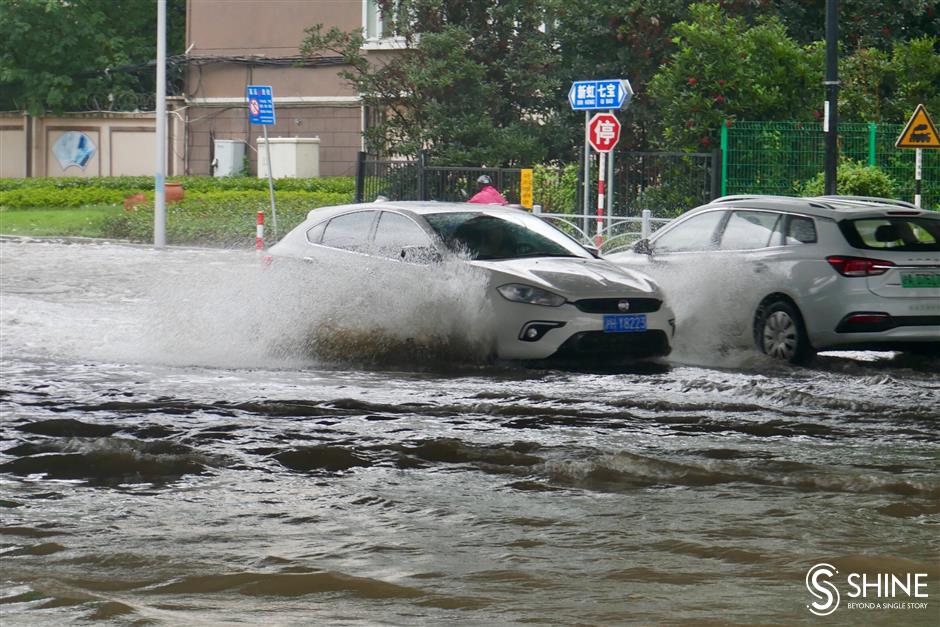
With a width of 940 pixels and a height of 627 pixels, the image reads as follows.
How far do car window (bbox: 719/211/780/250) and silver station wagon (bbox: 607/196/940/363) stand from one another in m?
0.01

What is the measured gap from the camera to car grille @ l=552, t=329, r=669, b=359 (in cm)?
1194

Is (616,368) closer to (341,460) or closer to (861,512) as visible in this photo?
(341,460)

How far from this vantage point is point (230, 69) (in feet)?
146

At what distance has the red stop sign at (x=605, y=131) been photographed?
945 inches

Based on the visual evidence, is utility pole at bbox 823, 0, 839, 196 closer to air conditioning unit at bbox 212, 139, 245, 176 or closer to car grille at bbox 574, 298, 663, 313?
car grille at bbox 574, 298, 663, 313

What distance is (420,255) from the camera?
493 inches

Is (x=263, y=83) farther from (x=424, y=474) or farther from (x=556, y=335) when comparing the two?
(x=424, y=474)

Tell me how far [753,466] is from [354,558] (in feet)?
8.88

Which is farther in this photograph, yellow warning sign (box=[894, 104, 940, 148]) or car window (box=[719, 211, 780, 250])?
yellow warning sign (box=[894, 104, 940, 148])

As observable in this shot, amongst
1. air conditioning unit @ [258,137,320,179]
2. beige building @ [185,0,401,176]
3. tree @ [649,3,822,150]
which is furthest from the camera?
air conditioning unit @ [258,137,320,179]

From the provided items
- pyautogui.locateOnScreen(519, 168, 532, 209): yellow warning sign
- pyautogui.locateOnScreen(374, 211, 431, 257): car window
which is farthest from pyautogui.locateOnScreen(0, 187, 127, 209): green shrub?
pyautogui.locateOnScreen(374, 211, 431, 257): car window

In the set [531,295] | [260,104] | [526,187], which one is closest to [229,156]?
[260,104]

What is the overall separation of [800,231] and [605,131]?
1141 cm

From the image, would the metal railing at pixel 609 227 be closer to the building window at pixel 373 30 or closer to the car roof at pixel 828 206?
the car roof at pixel 828 206
